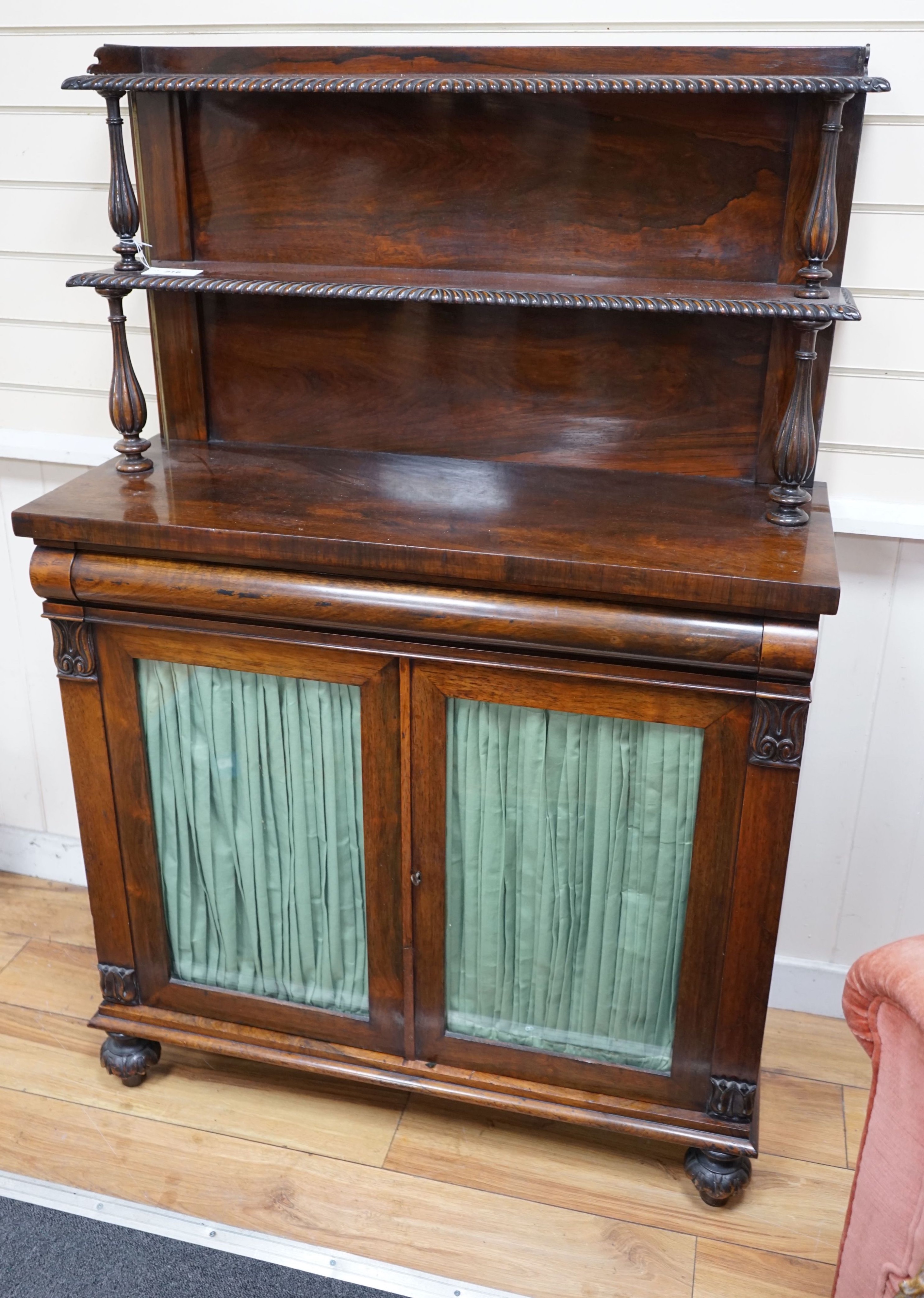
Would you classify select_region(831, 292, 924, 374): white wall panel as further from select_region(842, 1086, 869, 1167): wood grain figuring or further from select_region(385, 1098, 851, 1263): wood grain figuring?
select_region(385, 1098, 851, 1263): wood grain figuring

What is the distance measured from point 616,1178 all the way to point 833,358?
4.73ft

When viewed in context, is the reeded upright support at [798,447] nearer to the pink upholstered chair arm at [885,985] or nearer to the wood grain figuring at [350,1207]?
the pink upholstered chair arm at [885,985]

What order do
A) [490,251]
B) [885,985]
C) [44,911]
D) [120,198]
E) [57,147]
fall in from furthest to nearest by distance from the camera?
[44,911], [57,147], [490,251], [120,198], [885,985]

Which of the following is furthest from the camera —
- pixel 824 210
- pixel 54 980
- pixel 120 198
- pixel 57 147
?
pixel 54 980

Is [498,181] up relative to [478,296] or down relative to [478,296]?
up

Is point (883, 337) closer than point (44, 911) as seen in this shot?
Yes

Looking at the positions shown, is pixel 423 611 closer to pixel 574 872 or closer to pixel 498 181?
pixel 574 872

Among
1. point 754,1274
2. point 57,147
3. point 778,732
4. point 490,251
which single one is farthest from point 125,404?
point 754,1274

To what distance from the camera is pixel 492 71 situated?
1.71 meters

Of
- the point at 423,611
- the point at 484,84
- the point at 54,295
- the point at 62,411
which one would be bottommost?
the point at 423,611

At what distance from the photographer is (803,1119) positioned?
6.74 feet

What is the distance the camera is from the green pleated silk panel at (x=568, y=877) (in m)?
1.66

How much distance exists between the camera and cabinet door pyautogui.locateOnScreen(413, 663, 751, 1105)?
1.63m

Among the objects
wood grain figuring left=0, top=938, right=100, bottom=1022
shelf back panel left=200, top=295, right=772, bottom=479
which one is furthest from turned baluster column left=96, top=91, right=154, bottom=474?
wood grain figuring left=0, top=938, right=100, bottom=1022
